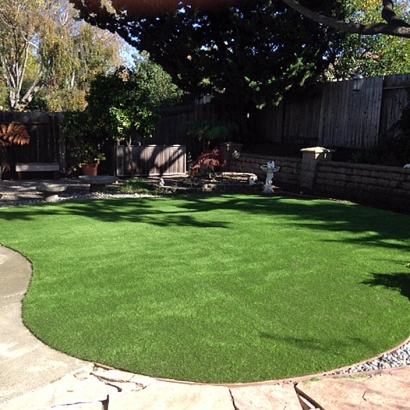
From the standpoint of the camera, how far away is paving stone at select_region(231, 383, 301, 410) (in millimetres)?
2615

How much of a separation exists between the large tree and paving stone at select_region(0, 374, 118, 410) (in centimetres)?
1098

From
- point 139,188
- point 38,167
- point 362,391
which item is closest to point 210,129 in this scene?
point 139,188

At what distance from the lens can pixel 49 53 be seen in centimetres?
2372

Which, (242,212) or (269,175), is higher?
(269,175)

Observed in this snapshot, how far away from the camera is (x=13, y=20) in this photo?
23188mm

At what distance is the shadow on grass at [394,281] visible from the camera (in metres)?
4.51

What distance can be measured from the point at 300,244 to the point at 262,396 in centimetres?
363

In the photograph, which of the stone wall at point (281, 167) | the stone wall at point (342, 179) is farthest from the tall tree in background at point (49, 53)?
the stone wall at point (342, 179)

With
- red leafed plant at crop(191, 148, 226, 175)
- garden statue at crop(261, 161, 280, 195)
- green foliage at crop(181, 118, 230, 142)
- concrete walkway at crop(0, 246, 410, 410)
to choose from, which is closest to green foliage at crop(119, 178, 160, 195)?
red leafed plant at crop(191, 148, 226, 175)

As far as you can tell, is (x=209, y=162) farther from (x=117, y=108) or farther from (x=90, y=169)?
(x=90, y=169)

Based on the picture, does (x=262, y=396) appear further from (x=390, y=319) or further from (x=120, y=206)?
(x=120, y=206)

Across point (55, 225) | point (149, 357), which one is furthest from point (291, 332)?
point (55, 225)

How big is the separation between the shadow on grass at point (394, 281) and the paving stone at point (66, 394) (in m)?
3.00

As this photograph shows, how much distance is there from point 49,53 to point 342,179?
744 inches
